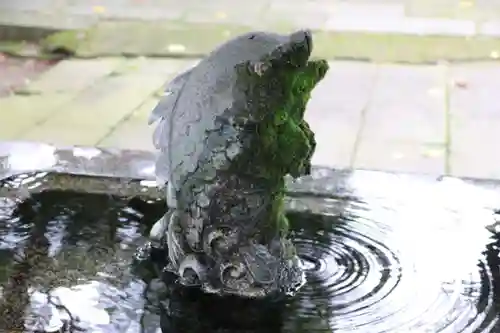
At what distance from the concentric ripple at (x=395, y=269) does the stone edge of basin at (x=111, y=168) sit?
0.23 feet

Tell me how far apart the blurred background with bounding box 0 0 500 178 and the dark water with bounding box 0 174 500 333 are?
1163 mm

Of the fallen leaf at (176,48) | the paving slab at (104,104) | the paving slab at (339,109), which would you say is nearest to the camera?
the paving slab at (339,109)

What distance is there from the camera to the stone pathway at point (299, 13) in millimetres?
4285

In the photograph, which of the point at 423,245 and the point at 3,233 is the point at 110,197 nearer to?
the point at 3,233

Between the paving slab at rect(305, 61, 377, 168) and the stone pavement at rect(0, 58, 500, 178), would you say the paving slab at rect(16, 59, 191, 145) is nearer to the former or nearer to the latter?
the stone pavement at rect(0, 58, 500, 178)

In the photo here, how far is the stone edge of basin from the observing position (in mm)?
1590

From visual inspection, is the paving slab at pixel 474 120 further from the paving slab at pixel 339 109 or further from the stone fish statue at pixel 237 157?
the stone fish statue at pixel 237 157

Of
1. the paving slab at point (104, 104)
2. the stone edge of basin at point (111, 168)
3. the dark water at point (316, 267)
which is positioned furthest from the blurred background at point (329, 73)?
the dark water at point (316, 267)

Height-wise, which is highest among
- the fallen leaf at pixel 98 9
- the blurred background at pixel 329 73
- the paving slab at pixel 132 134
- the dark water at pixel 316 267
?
the fallen leaf at pixel 98 9

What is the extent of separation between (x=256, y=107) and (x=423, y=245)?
0.42 m

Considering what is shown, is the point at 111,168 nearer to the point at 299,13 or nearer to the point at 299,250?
the point at 299,250

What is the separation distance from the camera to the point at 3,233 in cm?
142

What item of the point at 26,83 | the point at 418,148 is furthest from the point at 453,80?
the point at 26,83

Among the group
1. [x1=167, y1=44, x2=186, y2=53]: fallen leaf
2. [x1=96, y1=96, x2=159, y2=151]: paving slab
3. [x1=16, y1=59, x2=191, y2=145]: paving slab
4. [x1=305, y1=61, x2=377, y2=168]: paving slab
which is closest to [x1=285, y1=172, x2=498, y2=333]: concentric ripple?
[x1=305, y1=61, x2=377, y2=168]: paving slab
